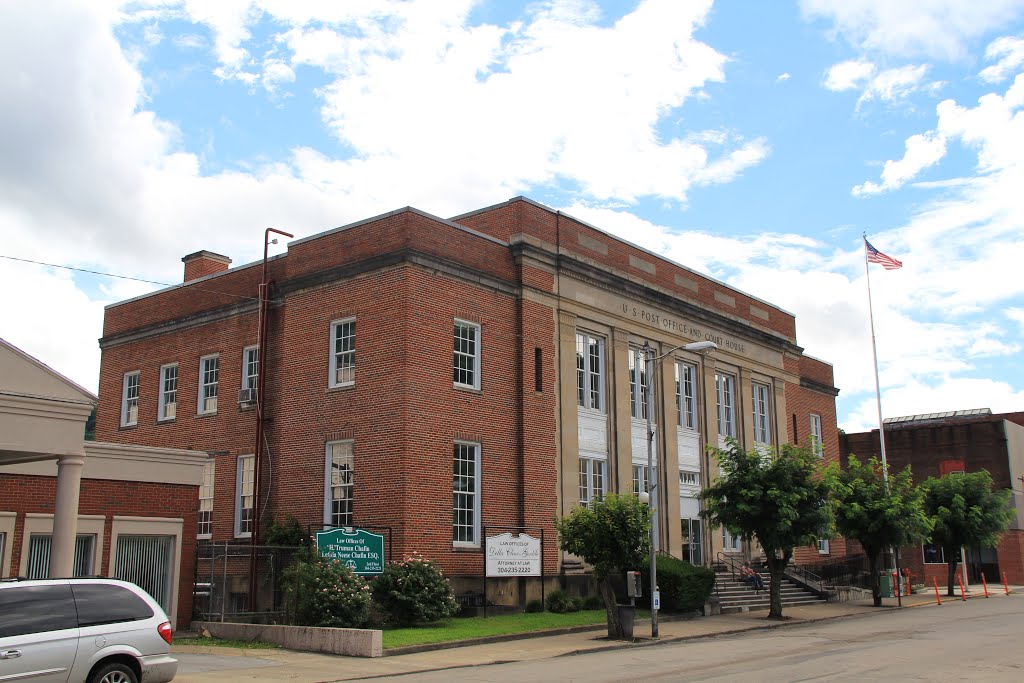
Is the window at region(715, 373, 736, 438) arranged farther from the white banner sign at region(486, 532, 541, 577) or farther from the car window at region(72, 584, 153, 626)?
the car window at region(72, 584, 153, 626)

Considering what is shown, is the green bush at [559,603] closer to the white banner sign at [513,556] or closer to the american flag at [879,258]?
the white banner sign at [513,556]

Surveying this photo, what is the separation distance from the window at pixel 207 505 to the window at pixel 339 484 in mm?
5603

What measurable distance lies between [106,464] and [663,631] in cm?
1459

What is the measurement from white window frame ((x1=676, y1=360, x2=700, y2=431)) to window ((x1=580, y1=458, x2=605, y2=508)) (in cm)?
554

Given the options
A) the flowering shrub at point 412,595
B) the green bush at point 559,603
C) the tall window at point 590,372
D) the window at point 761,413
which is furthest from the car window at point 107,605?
the window at point 761,413

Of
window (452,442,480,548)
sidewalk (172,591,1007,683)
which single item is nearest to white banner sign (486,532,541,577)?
window (452,442,480,548)

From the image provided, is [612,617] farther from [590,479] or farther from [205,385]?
[205,385]

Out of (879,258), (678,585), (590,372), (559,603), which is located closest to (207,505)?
(559,603)

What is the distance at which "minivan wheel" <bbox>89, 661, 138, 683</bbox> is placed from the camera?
1276 cm

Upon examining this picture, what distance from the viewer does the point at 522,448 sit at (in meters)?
29.0

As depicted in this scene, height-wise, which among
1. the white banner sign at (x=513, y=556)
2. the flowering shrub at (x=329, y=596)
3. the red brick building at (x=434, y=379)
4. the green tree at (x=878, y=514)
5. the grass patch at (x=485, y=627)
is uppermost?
the red brick building at (x=434, y=379)

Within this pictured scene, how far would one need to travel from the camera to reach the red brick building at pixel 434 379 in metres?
26.8

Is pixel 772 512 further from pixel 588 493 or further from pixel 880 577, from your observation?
pixel 880 577

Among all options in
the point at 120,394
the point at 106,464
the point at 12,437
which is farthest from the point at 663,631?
the point at 120,394
